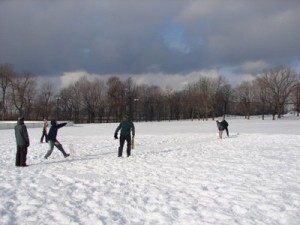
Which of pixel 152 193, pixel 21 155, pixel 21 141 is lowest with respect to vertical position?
pixel 152 193

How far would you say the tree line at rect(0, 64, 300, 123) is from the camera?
79.9 metres

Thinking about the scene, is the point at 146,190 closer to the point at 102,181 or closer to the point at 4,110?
the point at 102,181

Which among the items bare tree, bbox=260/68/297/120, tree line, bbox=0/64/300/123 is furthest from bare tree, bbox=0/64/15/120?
bare tree, bbox=260/68/297/120

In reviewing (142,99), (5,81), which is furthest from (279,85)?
(5,81)

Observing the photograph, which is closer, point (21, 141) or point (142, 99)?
point (21, 141)

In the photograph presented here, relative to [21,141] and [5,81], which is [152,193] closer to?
[21,141]

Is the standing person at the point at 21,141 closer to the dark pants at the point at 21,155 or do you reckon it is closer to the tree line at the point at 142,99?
the dark pants at the point at 21,155

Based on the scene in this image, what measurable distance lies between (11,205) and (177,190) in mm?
3710

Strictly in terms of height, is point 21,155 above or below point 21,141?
below

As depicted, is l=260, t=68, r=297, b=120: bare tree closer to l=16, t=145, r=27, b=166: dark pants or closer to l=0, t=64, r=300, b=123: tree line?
l=0, t=64, r=300, b=123: tree line

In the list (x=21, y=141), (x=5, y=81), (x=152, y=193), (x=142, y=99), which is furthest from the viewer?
(x=142, y=99)

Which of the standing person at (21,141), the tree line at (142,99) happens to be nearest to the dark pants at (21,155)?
the standing person at (21,141)

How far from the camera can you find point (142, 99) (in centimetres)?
10650

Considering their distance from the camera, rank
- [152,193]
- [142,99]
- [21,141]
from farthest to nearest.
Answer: [142,99], [21,141], [152,193]
